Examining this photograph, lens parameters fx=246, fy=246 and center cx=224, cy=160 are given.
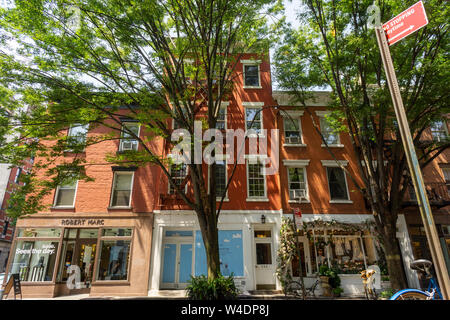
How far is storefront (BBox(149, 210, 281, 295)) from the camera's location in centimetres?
1364

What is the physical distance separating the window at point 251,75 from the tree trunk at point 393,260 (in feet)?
39.0

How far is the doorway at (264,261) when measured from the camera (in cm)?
1363

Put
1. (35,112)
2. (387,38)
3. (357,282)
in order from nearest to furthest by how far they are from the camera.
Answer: (387,38) < (35,112) < (357,282)

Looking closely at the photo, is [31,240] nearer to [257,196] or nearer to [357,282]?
[257,196]

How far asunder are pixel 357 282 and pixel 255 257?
18.6 ft

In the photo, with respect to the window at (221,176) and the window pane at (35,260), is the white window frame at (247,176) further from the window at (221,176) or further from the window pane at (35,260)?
the window pane at (35,260)

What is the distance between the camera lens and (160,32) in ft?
30.3

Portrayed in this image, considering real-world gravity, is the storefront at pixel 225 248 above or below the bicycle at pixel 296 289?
above

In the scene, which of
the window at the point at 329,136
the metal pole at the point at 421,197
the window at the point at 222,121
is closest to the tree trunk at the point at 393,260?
the window at the point at 329,136

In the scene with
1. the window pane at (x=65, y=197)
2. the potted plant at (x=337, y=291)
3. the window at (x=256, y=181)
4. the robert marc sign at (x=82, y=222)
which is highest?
the window at (x=256, y=181)

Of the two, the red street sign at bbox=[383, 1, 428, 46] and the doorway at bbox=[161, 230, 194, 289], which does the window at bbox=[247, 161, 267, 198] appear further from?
the red street sign at bbox=[383, 1, 428, 46]

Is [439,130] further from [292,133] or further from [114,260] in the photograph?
[114,260]

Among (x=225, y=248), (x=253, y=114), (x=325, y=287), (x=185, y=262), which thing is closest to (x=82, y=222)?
(x=185, y=262)
